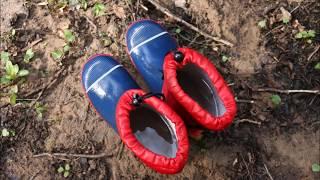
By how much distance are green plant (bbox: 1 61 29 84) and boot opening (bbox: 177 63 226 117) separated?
884 mm

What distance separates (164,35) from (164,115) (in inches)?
23.1

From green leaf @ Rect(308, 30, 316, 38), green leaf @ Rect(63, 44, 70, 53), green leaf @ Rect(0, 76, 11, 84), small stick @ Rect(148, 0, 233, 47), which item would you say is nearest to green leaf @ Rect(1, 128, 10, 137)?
green leaf @ Rect(0, 76, 11, 84)

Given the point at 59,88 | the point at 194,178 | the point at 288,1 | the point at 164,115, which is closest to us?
the point at 164,115

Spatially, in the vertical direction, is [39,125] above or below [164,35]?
below

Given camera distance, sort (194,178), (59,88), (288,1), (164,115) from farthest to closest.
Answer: (288,1) < (59,88) < (194,178) < (164,115)

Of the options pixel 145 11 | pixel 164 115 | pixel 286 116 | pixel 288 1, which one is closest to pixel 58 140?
pixel 164 115

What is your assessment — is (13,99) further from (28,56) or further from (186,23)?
(186,23)

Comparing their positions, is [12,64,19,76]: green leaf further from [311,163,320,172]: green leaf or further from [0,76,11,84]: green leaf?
[311,163,320,172]: green leaf

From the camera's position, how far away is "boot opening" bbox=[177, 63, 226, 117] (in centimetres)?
205

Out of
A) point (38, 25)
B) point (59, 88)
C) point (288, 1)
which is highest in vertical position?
point (288, 1)

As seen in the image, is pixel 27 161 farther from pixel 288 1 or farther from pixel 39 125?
pixel 288 1

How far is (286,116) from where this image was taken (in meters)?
2.39

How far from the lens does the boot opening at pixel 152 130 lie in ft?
6.70

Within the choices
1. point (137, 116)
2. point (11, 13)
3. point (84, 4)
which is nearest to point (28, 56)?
point (11, 13)
